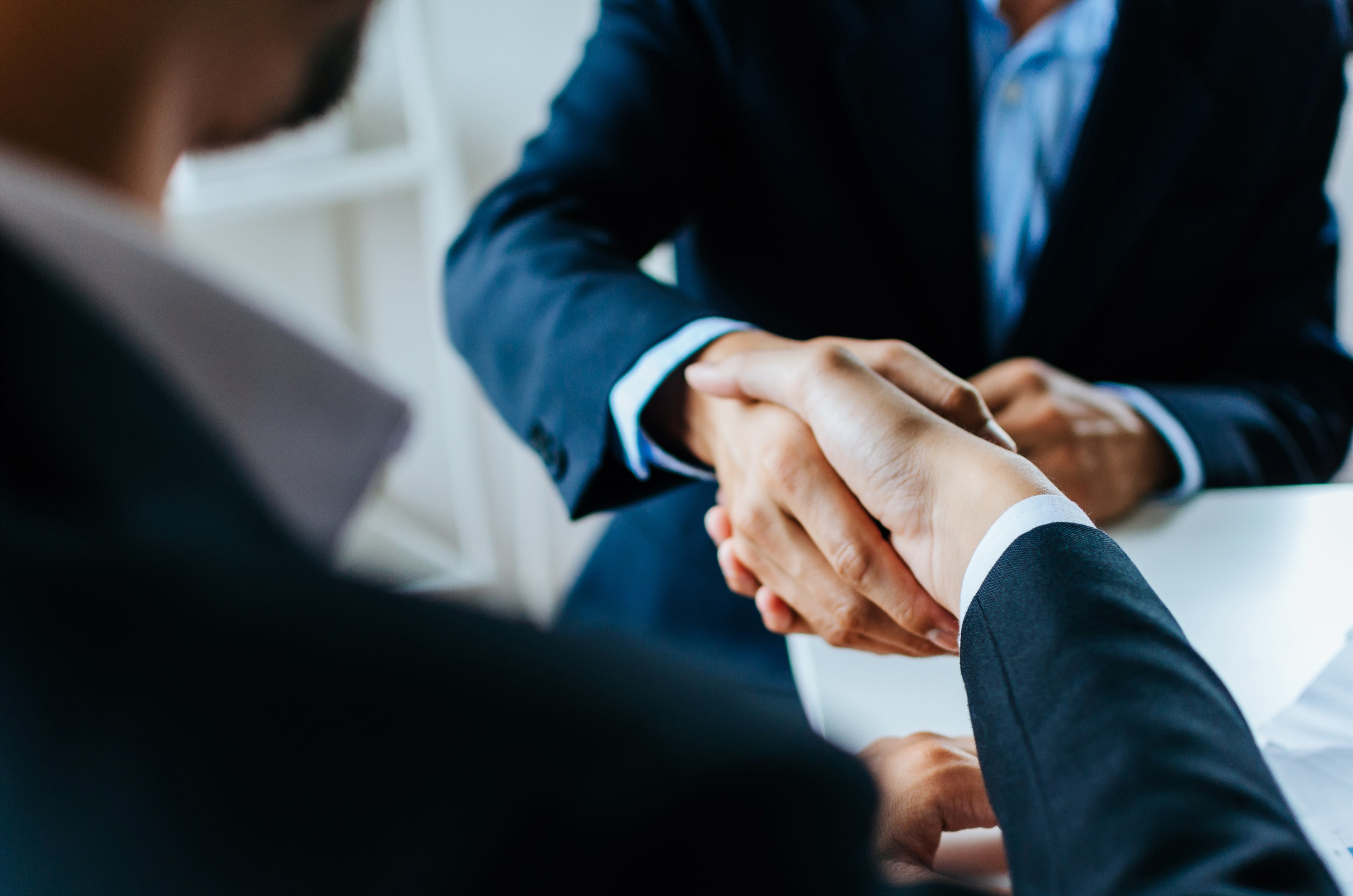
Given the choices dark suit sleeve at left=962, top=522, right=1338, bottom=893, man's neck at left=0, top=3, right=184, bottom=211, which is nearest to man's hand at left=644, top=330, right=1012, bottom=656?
dark suit sleeve at left=962, top=522, right=1338, bottom=893

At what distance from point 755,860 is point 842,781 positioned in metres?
0.02

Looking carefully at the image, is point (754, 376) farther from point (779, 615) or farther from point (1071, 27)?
point (1071, 27)

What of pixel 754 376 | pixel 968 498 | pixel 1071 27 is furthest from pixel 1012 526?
pixel 1071 27

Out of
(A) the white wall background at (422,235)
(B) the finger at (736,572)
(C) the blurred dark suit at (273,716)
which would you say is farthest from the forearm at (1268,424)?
(A) the white wall background at (422,235)

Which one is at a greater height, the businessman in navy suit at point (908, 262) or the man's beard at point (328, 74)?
the man's beard at point (328, 74)

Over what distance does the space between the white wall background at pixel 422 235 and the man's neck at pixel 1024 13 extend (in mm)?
833

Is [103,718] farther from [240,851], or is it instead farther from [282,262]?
[282,262]

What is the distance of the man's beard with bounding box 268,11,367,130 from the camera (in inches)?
9.4

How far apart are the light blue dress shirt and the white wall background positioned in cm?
76

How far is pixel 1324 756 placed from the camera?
0.25m

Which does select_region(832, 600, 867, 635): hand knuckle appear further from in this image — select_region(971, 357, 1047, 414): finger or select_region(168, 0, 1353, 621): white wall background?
select_region(168, 0, 1353, 621): white wall background

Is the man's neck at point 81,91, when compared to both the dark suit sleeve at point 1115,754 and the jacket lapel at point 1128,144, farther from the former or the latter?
the jacket lapel at point 1128,144

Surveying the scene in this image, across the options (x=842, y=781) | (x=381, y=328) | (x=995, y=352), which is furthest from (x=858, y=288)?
(x=381, y=328)

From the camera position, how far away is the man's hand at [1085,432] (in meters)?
0.35
